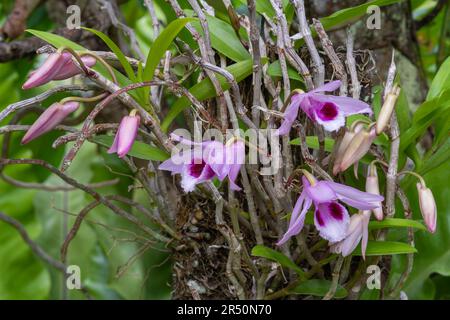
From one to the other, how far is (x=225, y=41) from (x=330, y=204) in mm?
246

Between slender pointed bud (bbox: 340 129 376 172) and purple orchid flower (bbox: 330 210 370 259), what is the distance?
68 mm

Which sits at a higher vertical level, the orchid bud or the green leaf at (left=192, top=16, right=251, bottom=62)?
the green leaf at (left=192, top=16, right=251, bottom=62)

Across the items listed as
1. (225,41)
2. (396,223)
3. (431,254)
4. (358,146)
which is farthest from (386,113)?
(431,254)

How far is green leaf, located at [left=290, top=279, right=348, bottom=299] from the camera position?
0.76 metres

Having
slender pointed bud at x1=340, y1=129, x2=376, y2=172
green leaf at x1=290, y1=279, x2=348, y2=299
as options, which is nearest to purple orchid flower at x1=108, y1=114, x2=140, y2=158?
slender pointed bud at x1=340, y1=129, x2=376, y2=172

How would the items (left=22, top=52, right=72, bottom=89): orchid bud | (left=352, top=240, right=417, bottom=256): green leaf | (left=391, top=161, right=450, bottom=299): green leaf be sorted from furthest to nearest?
(left=391, top=161, right=450, bottom=299): green leaf < (left=352, top=240, right=417, bottom=256): green leaf < (left=22, top=52, right=72, bottom=89): orchid bud

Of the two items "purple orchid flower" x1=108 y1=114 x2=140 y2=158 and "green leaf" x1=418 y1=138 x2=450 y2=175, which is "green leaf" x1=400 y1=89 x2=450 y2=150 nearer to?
"green leaf" x1=418 y1=138 x2=450 y2=175

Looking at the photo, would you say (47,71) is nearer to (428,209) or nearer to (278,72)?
(278,72)

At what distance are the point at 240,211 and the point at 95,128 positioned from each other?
0.25 m

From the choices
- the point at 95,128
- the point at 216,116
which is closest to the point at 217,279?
the point at 216,116

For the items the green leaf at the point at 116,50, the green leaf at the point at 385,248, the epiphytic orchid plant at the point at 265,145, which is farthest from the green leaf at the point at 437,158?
the green leaf at the point at 116,50

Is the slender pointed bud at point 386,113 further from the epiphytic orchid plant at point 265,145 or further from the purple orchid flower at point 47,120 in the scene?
the purple orchid flower at point 47,120

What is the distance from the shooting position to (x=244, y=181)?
0.72 m
